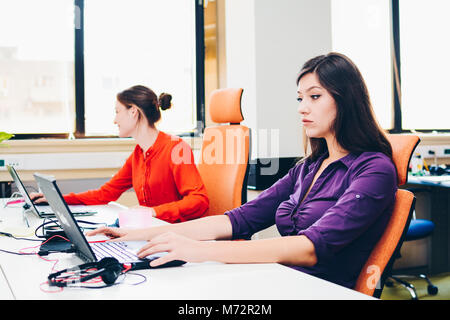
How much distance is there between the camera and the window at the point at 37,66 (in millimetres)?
3180

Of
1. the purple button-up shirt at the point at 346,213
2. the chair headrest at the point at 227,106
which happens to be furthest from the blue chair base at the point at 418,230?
the purple button-up shirt at the point at 346,213

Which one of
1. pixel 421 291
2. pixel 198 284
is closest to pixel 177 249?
pixel 198 284

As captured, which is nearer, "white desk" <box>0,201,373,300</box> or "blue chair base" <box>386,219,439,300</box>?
"white desk" <box>0,201,373,300</box>

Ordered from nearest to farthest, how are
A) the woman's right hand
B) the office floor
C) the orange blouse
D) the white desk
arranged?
the white desk, the woman's right hand, the orange blouse, the office floor

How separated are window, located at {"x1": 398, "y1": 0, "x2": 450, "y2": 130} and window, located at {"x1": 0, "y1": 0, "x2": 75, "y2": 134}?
306 centimetres

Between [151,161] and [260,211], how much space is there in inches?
36.3

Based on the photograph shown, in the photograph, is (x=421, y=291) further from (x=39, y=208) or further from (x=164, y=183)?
(x=39, y=208)

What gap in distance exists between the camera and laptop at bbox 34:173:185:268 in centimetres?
97

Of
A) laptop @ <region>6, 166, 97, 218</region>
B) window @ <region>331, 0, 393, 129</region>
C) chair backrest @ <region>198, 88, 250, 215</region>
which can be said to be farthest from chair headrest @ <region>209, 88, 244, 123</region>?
window @ <region>331, 0, 393, 129</region>

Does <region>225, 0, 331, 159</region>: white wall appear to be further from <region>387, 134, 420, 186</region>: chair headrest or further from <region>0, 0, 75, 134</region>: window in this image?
<region>387, 134, 420, 186</region>: chair headrest

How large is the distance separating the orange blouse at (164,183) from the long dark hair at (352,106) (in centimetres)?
93

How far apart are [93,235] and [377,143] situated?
876mm

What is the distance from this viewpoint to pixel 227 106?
2102 millimetres

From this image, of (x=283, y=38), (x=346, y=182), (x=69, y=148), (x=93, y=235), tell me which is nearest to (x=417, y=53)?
(x=283, y=38)
